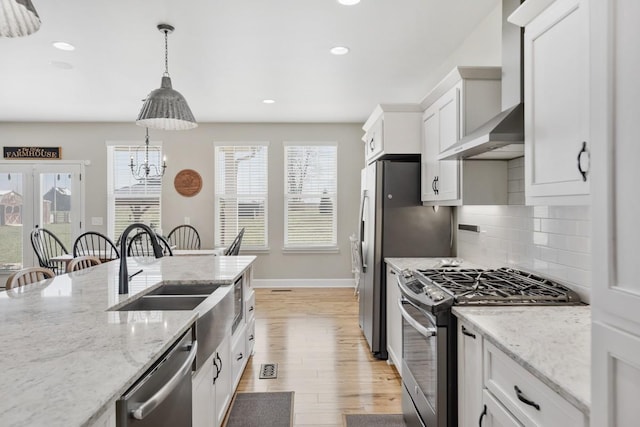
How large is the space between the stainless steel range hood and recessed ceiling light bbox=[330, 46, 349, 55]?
58.9 inches

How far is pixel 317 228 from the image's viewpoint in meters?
6.36

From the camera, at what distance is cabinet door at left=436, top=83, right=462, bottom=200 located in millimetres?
2543

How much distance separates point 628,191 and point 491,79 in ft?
6.39

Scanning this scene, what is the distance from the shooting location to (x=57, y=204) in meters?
6.28

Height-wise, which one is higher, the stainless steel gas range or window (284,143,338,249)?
window (284,143,338,249)

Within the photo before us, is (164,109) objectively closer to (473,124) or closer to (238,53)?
(238,53)

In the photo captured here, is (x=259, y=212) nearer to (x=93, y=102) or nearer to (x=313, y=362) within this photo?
(x=93, y=102)

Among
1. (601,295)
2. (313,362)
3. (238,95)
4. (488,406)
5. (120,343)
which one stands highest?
(238,95)

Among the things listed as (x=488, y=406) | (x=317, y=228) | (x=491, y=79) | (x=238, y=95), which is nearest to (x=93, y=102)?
(x=238, y=95)

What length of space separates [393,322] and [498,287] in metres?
1.27

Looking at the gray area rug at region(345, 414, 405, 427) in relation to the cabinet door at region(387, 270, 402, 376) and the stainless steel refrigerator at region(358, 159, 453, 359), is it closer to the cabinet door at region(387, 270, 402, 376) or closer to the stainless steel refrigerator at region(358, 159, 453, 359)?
the cabinet door at region(387, 270, 402, 376)

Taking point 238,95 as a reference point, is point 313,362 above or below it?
below

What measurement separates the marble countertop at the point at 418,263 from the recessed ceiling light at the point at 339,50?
74.1 inches

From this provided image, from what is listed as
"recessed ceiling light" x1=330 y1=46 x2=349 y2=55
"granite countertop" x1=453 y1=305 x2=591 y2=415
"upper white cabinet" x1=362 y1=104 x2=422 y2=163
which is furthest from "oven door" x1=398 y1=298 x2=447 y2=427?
"recessed ceiling light" x1=330 y1=46 x2=349 y2=55
